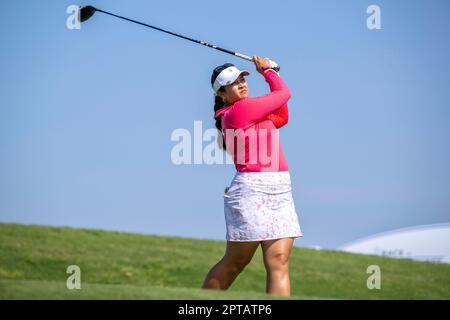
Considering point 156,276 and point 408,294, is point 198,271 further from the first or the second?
point 408,294

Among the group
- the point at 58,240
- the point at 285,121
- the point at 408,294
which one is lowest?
the point at 408,294

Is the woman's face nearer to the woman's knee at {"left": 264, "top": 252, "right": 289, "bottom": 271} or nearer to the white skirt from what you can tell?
the white skirt

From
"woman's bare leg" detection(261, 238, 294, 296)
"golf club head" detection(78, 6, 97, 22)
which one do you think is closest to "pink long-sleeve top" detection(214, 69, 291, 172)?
"woman's bare leg" detection(261, 238, 294, 296)

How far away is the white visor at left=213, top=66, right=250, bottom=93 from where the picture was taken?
252 inches

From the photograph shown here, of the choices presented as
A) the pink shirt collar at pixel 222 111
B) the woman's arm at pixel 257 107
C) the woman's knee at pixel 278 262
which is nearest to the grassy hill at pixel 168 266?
the pink shirt collar at pixel 222 111

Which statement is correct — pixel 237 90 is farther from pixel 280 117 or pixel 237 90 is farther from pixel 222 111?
pixel 280 117

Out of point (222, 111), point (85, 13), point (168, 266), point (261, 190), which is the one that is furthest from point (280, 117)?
point (168, 266)

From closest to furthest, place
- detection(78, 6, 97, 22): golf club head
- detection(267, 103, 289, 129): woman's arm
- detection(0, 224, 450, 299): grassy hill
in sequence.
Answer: detection(267, 103, 289, 129): woman's arm < detection(78, 6, 97, 22): golf club head < detection(0, 224, 450, 299): grassy hill

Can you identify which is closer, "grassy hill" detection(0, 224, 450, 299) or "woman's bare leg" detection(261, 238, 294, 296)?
"woman's bare leg" detection(261, 238, 294, 296)

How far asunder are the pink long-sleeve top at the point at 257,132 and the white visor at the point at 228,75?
0.76ft
